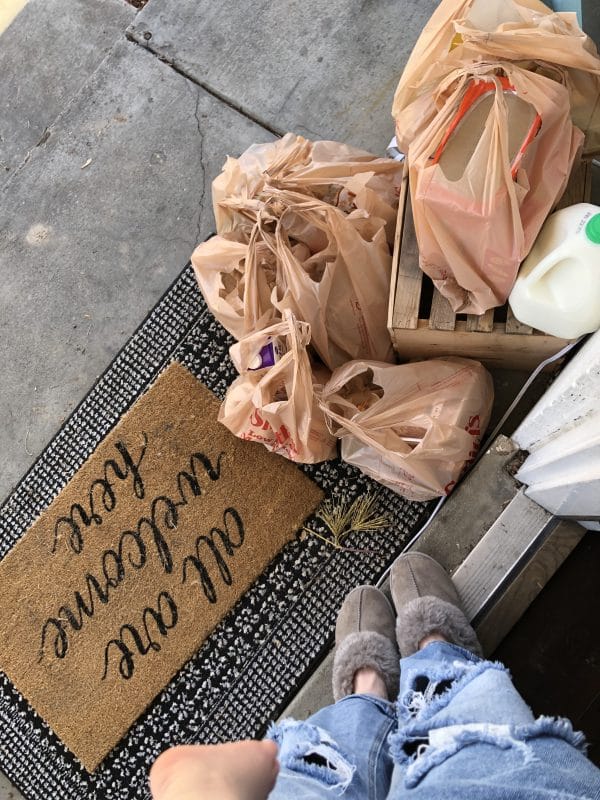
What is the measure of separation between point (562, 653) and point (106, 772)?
111 centimetres

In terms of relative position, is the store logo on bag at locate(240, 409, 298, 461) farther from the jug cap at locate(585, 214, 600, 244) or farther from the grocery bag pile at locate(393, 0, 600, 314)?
the jug cap at locate(585, 214, 600, 244)

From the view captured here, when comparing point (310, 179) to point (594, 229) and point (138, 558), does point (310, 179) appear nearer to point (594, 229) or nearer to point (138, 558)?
point (594, 229)

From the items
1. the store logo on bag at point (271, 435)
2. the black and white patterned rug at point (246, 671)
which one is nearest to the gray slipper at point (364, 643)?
the black and white patterned rug at point (246, 671)

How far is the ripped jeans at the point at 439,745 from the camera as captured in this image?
0.81 meters

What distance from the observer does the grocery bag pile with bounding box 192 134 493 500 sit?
1.33 meters

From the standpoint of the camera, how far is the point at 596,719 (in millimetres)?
1361

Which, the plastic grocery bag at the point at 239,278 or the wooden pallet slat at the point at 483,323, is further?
the plastic grocery bag at the point at 239,278

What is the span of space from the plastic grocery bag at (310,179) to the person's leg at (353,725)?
2.80 feet

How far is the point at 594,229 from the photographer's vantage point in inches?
40.0

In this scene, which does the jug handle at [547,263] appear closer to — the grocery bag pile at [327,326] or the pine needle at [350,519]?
the grocery bag pile at [327,326]

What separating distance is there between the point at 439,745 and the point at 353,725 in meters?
0.29

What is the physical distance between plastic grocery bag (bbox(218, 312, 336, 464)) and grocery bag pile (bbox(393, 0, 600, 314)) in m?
0.32

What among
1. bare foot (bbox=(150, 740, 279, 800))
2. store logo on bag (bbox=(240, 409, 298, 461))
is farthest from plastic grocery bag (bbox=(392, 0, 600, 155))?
bare foot (bbox=(150, 740, 279, 800))

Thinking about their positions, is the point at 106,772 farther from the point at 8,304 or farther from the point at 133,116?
the point at 133,116
